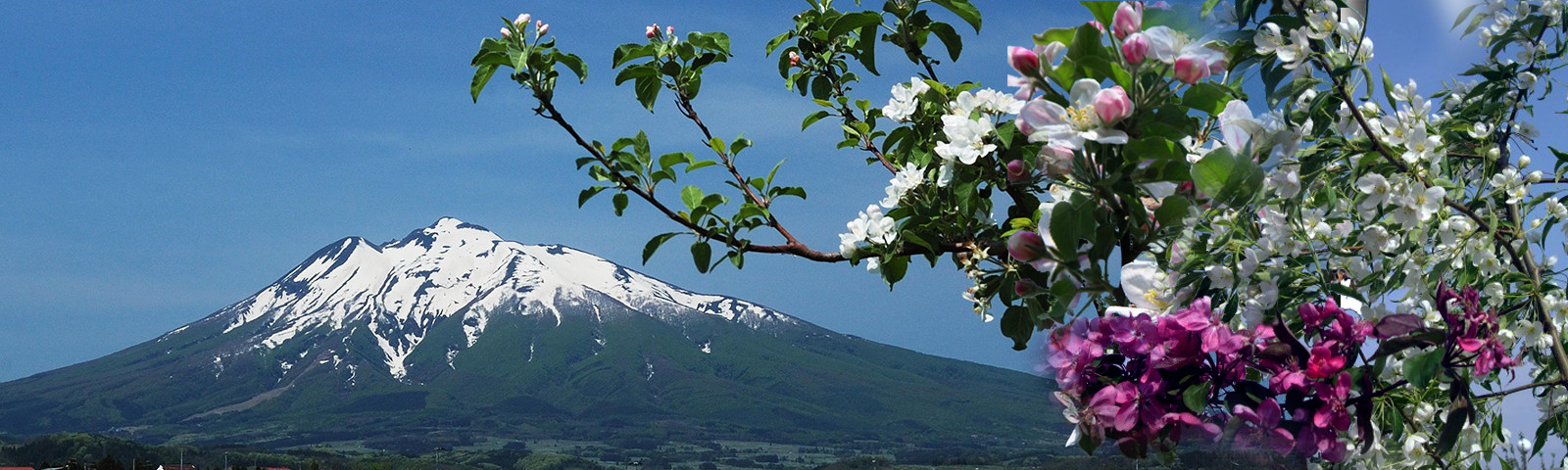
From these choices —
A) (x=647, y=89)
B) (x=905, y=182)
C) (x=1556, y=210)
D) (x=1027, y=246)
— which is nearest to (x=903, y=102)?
(x=905, y=182)

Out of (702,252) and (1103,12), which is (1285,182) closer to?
(1103,12)

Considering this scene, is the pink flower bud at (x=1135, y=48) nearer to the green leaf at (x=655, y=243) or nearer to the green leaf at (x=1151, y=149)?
the green leaf at (x=1151, y=149)

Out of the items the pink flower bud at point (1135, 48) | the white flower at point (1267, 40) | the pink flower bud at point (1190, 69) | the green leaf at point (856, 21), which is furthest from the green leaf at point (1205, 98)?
the green leaf at point (856, 21)

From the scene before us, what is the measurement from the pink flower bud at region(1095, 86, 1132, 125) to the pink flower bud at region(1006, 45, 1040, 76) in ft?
0.40

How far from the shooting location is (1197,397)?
5.37 ft

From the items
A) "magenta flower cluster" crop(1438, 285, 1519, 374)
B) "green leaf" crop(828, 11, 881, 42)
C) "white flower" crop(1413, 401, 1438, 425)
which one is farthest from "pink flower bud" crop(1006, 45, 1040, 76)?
"green leaf" crop(828, 11, 881, 42)

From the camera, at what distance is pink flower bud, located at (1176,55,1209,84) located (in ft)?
4.53

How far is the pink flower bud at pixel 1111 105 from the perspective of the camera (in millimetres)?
1302

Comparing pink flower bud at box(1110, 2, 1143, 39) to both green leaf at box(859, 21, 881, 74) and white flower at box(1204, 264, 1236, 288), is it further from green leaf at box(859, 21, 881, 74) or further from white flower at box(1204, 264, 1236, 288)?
green leaf at box(859, 21, 881, 74)

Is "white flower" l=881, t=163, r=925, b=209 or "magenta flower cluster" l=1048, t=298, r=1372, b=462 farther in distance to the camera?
"white flower" l=881, t=163, r=925, b=209

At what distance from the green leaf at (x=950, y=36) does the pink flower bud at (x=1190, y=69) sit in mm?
1366

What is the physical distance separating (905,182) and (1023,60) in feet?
3.48

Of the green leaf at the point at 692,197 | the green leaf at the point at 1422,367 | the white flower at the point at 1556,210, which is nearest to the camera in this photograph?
the green leaf at the point at 1422,367

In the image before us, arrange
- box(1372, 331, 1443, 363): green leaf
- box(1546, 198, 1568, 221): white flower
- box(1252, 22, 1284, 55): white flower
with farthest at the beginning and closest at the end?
box(1546, 198, 1568, 221): white flower
box(1252, 22, 1284, 55): white flower
box(1372, 331, 1443, 363): green leaf
